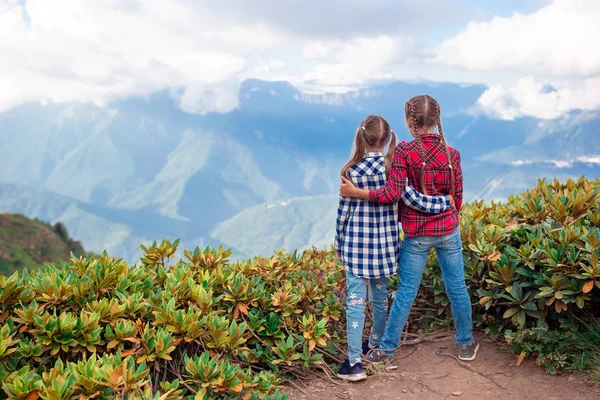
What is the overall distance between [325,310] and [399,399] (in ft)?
3.46

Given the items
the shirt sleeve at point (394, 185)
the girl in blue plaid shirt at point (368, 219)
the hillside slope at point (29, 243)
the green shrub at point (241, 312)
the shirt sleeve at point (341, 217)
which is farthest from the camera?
the hillside slope at point (29, 243)

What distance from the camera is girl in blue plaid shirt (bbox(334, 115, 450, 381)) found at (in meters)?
3.97

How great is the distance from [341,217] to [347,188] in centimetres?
28

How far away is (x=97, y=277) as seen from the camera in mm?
4164

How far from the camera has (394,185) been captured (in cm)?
388

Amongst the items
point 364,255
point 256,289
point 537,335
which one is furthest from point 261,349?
point 537,335

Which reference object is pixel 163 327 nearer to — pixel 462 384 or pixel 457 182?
pixel 462 384

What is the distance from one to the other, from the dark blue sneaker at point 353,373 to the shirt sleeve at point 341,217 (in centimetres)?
92

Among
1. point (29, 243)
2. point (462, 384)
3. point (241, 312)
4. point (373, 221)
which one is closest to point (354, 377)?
point (462, 384)

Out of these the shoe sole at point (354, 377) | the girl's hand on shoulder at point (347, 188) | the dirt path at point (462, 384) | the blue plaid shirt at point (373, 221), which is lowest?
the dirt path at point (462, 384)

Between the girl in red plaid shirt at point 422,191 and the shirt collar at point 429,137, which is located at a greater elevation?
the shirt collar at point 429,137

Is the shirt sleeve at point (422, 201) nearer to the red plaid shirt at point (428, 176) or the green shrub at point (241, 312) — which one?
the red plaid shirt at point (428, 176)

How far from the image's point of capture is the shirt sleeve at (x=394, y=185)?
3855 millimetres

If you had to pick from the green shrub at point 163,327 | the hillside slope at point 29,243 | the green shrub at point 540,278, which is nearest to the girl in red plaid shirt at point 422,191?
the green shrub at point 540,278
